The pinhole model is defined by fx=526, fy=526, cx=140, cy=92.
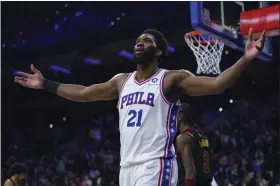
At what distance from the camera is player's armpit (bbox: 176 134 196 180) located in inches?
174

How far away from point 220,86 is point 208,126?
13.1 meters

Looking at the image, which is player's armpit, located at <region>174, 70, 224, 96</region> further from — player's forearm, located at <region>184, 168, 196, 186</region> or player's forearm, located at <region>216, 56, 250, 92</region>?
player's forearm, located at <region>184, 168, 196, 186</region>

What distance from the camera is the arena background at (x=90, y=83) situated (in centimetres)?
1447

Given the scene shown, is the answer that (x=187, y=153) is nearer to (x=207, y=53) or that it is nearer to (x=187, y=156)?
(x=187, y=156)

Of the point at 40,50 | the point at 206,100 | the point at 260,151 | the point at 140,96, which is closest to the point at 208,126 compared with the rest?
the point at 206,100

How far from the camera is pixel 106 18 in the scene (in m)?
16.0

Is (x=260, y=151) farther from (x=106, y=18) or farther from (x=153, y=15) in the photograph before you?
(x=106, y=18)

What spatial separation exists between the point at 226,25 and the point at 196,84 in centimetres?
526

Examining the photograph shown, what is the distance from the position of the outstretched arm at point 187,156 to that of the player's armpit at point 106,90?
3.65 feet

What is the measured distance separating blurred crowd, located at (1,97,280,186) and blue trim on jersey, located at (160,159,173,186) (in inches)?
293

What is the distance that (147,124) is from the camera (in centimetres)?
324

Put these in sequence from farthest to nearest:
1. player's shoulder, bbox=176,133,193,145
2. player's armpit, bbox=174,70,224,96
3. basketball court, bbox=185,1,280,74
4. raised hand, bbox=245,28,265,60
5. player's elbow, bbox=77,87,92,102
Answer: basketball court, bbox=185,1,280,74
player's shoulder, bbox=176,133,193,145
player's elbow, bbox=77,87,92,102
player's armpit, bbox=174,70,224,96
raised hand, bbox=245,28,265,60

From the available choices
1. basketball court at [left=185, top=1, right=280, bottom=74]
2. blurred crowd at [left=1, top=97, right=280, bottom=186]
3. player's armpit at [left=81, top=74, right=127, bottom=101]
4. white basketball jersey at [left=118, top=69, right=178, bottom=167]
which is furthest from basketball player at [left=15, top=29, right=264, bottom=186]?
blurred crowd at [left=1, top=97, right=280, bottom=186]

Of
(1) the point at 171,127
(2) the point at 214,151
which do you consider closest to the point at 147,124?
(1) the point at 171,127
